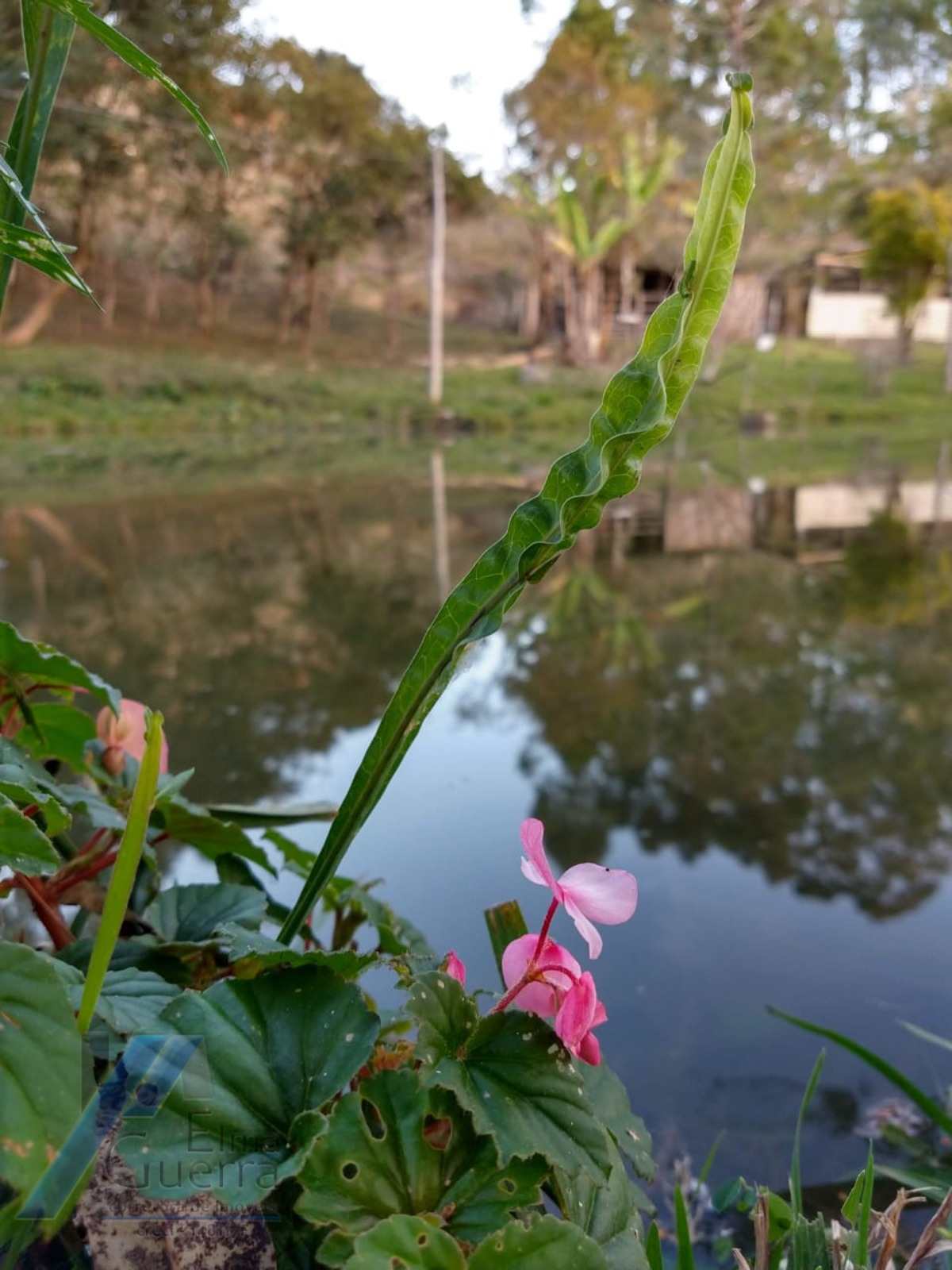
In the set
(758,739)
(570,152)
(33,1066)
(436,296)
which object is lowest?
(758,739)

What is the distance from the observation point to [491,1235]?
345 mm

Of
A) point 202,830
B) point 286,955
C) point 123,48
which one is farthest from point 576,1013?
point 123,48

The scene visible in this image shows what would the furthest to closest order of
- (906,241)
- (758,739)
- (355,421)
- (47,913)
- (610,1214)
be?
(906,241)
(355,421)
(758,739)
(47,913)
(610,1214)

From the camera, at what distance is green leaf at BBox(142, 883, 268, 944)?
614 millimetres

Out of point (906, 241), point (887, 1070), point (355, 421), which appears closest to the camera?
point (887, 1070)

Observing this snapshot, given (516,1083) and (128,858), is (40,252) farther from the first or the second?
(516,1083)

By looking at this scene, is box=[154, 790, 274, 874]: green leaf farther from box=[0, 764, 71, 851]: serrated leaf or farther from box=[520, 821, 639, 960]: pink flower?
box=[520, 821, 639, 960]: pink flower

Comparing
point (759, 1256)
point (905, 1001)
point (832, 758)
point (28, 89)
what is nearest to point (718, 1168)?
point (905, 1001)

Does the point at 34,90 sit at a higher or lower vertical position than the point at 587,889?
higher

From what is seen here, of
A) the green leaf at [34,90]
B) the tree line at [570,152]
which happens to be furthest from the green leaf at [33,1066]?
the tree line at [570,152]

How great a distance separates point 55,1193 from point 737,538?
4455 mm

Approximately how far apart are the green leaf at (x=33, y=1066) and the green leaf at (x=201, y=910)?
254 mm

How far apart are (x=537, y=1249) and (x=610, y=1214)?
115 millimetres

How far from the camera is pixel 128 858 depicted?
36cm
